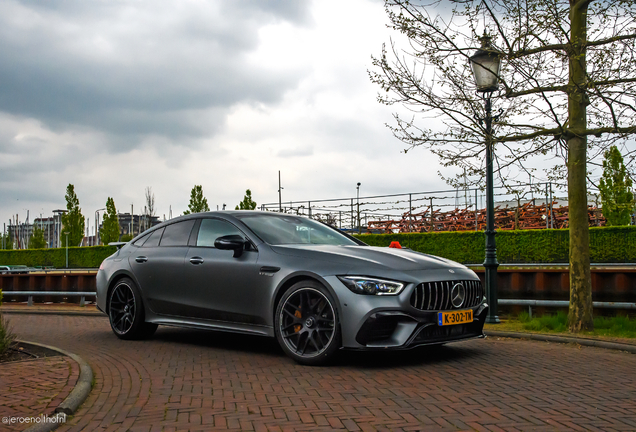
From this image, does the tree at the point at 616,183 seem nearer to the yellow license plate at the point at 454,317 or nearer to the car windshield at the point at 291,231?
the yellow license plate at the point at 454,317

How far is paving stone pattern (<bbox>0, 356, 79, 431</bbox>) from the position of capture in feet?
14.5

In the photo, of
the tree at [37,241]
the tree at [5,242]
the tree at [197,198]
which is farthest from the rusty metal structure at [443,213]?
the tree at [5,242]

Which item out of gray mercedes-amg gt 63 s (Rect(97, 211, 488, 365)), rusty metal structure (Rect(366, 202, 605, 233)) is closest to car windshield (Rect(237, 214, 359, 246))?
gray mercedes-amg gt 63 s (Rect(97, 211, 488, 365))

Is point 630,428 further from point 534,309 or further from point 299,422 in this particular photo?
point 534,309

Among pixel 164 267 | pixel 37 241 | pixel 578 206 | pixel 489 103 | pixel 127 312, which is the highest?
pixel 489 103

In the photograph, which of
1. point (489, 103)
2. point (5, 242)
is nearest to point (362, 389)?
point (489, 103)

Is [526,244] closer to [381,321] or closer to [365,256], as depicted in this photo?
[365,256]

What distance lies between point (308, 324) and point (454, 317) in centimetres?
145

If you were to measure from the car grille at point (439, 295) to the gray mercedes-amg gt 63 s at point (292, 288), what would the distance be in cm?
1

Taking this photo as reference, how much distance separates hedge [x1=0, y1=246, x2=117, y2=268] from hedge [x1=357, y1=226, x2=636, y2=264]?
75.7ft

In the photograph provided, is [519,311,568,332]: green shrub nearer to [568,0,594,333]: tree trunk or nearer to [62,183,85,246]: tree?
[568,0,594,333]: tree trunk

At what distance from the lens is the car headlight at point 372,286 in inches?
229

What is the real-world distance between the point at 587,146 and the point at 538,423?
6.48 metres

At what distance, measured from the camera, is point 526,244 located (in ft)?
82.7
